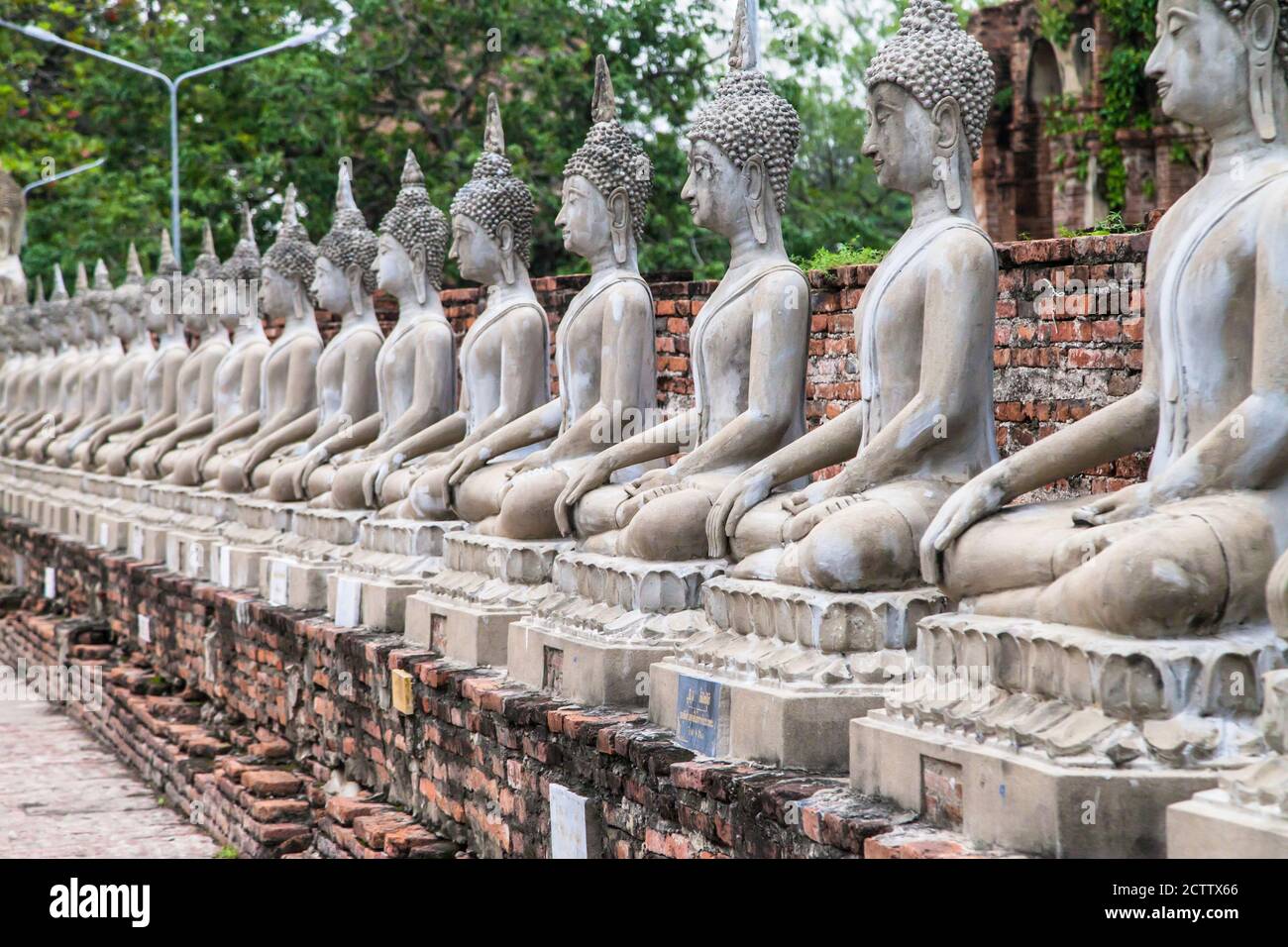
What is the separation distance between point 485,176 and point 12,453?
1211cm

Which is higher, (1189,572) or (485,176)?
(485,176)

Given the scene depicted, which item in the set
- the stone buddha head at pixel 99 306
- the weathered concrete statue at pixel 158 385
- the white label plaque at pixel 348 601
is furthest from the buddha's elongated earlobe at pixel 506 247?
the stone buddha head at pixel 99 306

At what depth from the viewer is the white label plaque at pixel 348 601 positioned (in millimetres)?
8438

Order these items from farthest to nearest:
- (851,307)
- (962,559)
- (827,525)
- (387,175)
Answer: (387,175) → (851,307) → (827,525) → (962,559)

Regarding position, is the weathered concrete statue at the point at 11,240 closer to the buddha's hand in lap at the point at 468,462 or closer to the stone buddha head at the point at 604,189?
the buddha's hand in lap at the point at 468,462

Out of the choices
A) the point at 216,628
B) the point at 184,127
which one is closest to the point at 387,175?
the point at 184,127

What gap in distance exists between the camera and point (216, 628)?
10461 mm

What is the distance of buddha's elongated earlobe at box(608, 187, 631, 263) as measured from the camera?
728 cm

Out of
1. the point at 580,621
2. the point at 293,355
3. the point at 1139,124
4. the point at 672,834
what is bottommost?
the point at 672,834

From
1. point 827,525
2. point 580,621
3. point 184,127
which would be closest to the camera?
point 827,525

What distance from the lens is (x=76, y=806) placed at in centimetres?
948

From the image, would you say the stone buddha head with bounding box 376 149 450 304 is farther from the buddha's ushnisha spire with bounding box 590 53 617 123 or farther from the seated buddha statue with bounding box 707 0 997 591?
the seated buddha statue with bounding box 707 0 997 591

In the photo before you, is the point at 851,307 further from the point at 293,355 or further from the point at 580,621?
the point at 293,355

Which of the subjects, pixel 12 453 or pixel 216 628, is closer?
pixel 216 628
